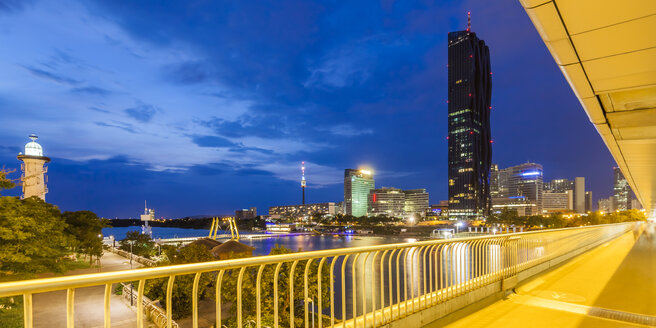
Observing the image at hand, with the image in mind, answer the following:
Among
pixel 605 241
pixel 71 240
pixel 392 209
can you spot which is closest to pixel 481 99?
pixel 392 209

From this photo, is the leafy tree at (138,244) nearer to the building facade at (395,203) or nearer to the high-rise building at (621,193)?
the building facade at (395,203)

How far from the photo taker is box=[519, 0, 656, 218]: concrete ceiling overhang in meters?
2.59

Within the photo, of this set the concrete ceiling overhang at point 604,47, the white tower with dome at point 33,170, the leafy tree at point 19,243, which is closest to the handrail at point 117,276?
the concrete ceiling overhang at point 604,47

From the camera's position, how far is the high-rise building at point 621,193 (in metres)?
183

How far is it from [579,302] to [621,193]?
24851 cm

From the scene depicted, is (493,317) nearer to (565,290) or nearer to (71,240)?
(565,290)

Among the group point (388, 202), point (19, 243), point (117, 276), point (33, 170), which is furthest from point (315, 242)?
point (388, 202)

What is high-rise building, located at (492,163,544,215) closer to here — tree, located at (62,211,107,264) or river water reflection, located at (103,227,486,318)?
river water reflection, located at (103,227,486,318)

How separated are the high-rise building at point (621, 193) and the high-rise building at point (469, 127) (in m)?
98.7

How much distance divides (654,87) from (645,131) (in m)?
3.19

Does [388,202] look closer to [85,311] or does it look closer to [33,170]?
[33,170]

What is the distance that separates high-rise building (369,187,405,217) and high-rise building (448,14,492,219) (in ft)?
167

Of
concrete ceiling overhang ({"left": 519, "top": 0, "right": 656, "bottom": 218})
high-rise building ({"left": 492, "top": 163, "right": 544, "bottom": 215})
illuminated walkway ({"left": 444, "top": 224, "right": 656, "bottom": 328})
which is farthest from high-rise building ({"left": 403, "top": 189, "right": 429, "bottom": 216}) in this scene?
concrete ceiling overhang ({"left": 519, "top": 0, "right": 656, "bottom": 218})

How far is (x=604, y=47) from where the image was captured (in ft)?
10.6
